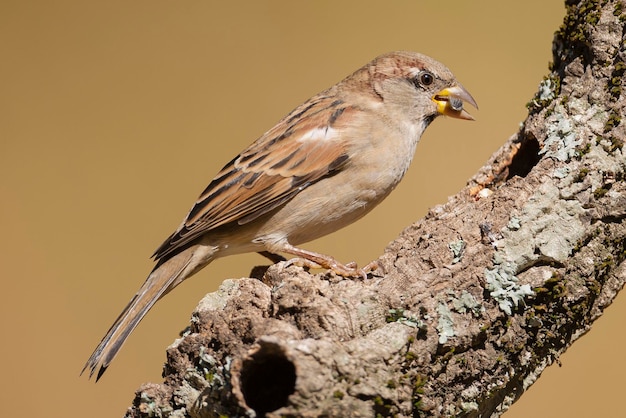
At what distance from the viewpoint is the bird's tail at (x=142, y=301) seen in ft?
9.79

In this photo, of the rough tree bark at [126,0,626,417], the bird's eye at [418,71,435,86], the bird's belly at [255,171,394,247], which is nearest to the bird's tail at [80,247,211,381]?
the bird's belly at [255,171,394,247]

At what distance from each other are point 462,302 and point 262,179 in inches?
50.4

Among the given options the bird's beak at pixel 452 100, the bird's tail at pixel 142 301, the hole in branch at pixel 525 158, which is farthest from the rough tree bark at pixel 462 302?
the bird's beak at pixel 452 100

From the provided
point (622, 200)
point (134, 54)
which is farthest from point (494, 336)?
point (134, 54)

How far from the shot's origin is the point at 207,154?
5.28 meters

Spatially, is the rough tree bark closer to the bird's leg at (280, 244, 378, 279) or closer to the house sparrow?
the bird's leg at (280, 244, 378, 279)

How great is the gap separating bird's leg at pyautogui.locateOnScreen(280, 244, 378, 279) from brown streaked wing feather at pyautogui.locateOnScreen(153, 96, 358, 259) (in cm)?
21

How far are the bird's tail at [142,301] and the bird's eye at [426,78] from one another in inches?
50.5

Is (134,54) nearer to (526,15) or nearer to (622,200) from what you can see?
(526,15)

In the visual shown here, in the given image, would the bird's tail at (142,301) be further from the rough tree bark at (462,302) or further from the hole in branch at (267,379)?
the hole in branch at (267,379)

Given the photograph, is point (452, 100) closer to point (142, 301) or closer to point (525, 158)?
point (525, 158)

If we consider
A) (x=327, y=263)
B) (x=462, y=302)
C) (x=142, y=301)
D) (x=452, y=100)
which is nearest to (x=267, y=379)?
(x=462, y=302)

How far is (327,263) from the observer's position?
10.1 ft

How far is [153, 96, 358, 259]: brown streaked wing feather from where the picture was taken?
3281 mm
